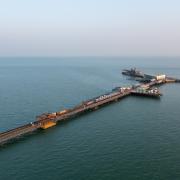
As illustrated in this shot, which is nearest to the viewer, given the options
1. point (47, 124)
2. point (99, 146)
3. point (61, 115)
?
point (99, 146)

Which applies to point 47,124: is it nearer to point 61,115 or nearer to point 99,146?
point 61,115

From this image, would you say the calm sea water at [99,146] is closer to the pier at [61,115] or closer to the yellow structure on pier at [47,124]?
the yellow structure on pier at [47,124]

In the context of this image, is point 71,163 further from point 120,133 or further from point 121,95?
point 121,95

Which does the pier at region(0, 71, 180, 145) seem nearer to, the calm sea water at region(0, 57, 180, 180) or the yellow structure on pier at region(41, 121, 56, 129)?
the yellow structure on pier at region(41, 121, 56, 129)

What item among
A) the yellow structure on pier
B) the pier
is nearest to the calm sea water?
the yellow structure on pier

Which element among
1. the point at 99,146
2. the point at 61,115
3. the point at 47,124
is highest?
the point at 61,115

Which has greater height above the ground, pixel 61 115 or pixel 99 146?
pixel 61 115

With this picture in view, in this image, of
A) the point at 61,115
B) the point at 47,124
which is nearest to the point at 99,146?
the point at 47,124

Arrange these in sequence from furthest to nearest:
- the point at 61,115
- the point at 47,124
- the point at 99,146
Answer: the point at 61,115 < the point at 47,124 < the point at 99,146

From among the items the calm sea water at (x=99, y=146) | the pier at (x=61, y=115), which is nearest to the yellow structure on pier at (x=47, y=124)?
the pier at (x=61, y=115)

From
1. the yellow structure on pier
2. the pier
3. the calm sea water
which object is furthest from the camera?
the yellow structure on pier

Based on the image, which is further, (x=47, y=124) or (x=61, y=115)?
(x=61, y=115)

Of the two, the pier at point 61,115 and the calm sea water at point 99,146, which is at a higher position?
the pier at point 61,115
